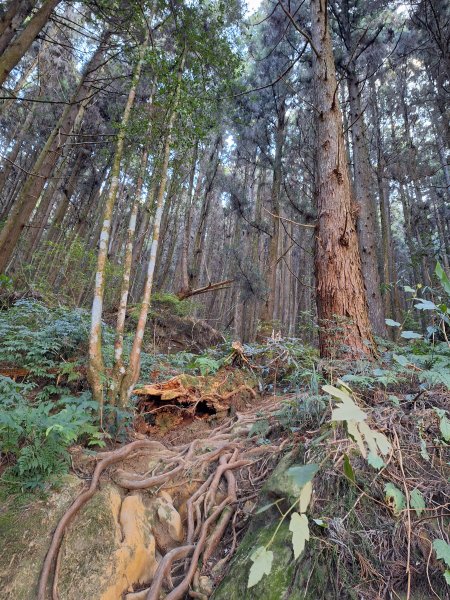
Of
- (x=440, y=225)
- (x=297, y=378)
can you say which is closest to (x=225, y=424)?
(x=297, y=378)

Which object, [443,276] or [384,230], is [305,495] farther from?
[384,230]

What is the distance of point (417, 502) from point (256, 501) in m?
1.21

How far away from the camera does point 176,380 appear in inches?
159

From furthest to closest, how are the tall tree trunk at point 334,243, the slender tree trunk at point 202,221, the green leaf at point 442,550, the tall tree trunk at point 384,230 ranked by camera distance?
the tall tree trunk at point 384,230 → the slender tree trunk at point 202,221 → the tall tree trunk at point 334,243 → the green leaf at point 442,550

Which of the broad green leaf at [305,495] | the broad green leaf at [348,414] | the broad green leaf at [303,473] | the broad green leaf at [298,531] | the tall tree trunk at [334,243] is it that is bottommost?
the broad green leaf at [298,531]

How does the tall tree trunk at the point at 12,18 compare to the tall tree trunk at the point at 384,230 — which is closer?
the tall tree trunk at the point at 12,18

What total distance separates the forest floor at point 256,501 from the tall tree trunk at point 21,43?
3766 millimetres

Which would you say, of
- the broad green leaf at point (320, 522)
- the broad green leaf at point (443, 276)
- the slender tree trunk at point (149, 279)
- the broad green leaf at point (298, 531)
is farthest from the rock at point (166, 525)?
the broad green leaf at point (443, 276)

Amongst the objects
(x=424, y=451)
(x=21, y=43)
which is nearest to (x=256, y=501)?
(x=424, y=451)

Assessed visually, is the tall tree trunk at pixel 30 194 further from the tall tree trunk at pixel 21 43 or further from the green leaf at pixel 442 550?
the green leaf at pixel 442 550

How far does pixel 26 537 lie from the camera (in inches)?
76.7

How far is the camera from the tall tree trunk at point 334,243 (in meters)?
2.95

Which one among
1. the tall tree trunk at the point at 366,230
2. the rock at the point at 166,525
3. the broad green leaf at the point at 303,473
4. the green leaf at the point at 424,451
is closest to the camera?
the broad green leaf at the point at 303,473

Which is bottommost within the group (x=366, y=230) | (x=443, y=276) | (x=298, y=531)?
(x=298, y=531)
